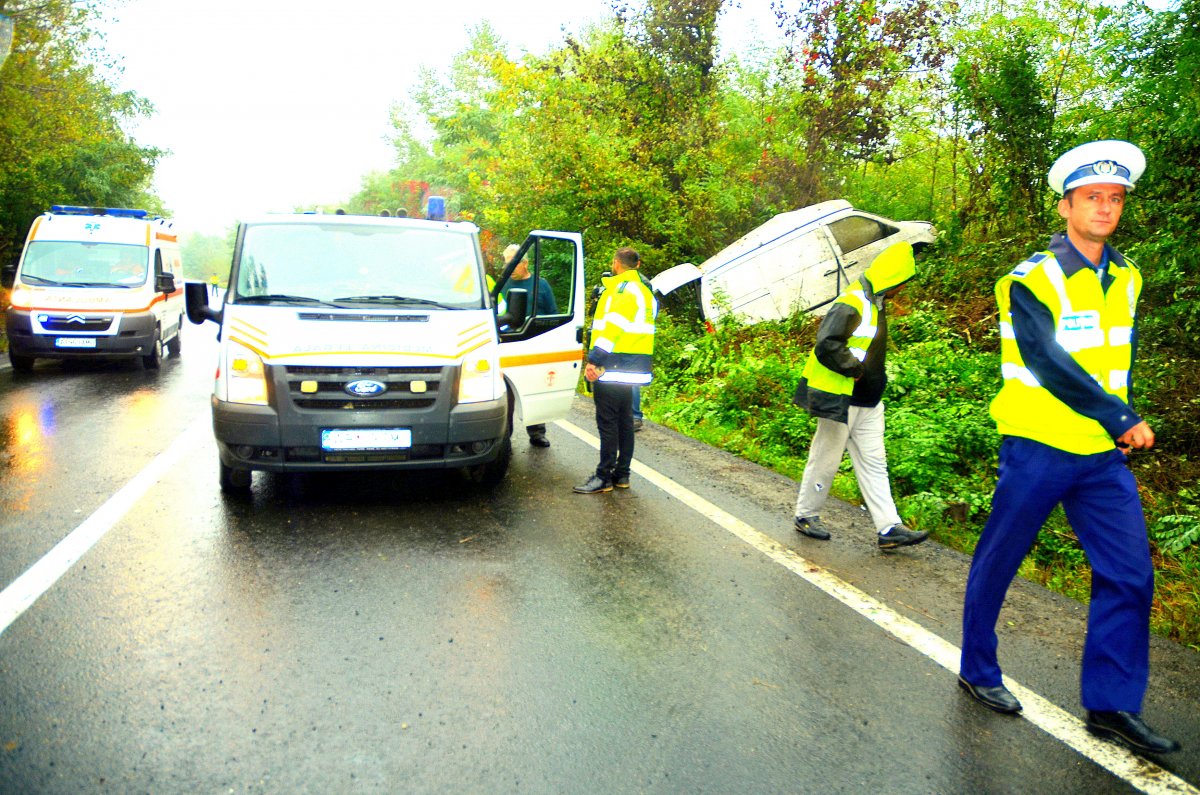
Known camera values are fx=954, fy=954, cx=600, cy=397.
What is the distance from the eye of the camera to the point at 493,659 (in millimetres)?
3963

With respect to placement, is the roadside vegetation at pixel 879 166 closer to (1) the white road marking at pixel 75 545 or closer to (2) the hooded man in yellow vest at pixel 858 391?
(2) the hooded man in yellow vest at pixel 858 391

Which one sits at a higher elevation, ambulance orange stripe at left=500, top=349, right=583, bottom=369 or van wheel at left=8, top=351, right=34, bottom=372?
ambulance orange stripe at left=500, top=349, right=583, bottom=369

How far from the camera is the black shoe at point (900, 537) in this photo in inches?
224

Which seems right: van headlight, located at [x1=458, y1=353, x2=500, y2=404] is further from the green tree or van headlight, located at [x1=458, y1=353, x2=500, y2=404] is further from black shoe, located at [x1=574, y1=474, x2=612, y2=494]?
the green tree

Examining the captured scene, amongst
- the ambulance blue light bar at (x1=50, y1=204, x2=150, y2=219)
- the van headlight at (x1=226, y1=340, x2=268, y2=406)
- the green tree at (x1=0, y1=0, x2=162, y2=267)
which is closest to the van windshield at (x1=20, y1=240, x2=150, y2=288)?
the ambulance blue light bar at (x1=50, y1=204, x2=150, y2=219)

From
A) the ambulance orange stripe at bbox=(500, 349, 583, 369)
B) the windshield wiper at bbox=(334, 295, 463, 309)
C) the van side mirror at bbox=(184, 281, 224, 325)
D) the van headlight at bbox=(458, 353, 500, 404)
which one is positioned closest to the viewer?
the van headlight at bbox=(458, 353, 500, 404)

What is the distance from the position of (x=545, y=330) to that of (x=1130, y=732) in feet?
17.3

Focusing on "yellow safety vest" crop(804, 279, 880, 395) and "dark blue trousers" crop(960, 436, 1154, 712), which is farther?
"yellow safety vest" crop(804, 279, 880, 395)

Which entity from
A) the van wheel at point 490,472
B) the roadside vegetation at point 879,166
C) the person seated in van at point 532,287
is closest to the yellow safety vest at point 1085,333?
the roadside vegetation at point 879,166

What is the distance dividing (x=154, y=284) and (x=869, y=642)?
552 inches

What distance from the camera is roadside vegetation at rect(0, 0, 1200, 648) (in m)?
7.77

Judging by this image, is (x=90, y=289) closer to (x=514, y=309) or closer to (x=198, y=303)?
(x=198, y=303)

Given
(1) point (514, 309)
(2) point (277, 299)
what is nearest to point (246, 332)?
(2) point (277, 299)

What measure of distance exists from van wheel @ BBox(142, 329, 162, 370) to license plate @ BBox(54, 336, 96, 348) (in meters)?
1.01
